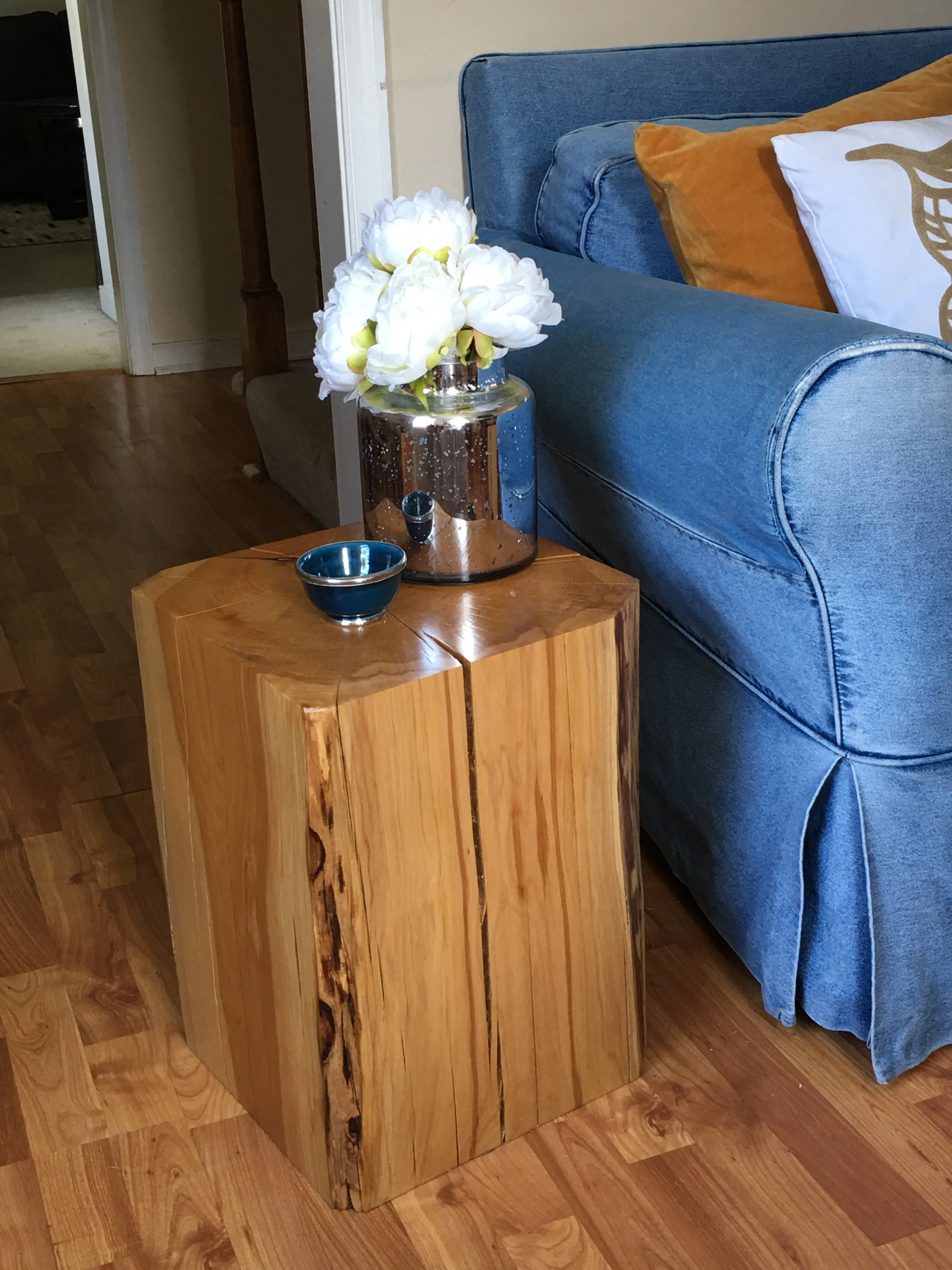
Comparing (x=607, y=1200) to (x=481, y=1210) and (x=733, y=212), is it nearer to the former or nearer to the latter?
(x=481, y=1210)

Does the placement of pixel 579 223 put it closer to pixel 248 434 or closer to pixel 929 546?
pixel 929 546

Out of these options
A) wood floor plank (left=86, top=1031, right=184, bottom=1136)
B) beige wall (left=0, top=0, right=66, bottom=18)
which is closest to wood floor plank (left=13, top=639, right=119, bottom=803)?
wood floor plank (left=86, top=1031, right=184, bottom=1136)

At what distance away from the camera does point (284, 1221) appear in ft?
3.36

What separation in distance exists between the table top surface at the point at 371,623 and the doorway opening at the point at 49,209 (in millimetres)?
3167

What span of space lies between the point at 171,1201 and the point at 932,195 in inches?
46.5

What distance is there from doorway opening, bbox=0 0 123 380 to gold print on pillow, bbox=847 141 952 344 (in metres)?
3.17

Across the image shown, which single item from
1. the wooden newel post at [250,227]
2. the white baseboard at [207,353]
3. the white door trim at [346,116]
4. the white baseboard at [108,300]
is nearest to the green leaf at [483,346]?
the white door trim at [346,116]

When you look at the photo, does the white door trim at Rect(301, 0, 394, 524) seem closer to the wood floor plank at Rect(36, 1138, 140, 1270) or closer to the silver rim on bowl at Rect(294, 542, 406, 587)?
the silver rim on bowl at Rect(294, 542, 406, 587)

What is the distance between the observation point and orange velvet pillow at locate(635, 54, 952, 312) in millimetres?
1337

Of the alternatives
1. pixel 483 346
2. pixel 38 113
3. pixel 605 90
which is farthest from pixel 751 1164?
pixel 38 113

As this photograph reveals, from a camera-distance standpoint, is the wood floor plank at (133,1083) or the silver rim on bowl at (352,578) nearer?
the silver rim on bowl at (352,578)

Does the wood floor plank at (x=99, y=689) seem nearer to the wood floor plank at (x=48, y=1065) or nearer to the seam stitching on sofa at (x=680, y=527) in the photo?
the wood floor plank at (x=48, y=1065)

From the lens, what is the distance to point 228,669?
943 millimetres

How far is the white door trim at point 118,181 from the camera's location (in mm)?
3625
